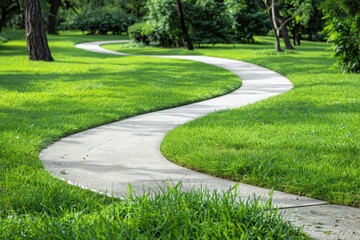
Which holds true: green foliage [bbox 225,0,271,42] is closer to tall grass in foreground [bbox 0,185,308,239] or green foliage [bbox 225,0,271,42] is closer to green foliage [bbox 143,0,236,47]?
green foliage [bbox 143,0,236,47]

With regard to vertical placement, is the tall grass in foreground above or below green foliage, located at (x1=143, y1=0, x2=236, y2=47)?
below

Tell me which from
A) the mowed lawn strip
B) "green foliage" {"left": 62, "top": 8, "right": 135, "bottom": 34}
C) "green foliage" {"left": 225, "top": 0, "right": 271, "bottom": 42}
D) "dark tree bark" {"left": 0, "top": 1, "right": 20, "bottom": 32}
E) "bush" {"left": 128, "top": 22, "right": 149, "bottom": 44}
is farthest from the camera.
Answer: "green foliage" {"left": 62, "top": 8, "right": 135, "bottom": 34}

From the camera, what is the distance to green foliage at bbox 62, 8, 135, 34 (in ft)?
169

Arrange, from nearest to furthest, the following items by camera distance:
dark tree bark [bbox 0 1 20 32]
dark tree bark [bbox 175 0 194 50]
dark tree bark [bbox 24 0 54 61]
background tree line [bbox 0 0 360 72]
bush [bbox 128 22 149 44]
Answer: background tree line [bbox 0 0 360 72]
dark tree bark [bbox 24 0 54 61]
dark tree bark [bbox 175 0 194 50]
dark tree bark [bbox 0 1 20 32]
bush [bbox 128 22 149 44]

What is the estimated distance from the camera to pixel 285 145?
21.1ft

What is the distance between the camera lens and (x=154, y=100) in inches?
415

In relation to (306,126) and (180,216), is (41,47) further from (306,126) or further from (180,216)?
(180,216)

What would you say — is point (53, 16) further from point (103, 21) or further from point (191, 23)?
point (191, 23)

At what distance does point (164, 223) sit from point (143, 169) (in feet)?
6.81

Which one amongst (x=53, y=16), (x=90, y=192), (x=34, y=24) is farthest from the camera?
(x=53, y=16)

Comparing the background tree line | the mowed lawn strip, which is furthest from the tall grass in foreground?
the background tree line

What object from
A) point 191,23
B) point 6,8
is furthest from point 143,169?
point 6,8

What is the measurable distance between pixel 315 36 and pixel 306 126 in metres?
41.0

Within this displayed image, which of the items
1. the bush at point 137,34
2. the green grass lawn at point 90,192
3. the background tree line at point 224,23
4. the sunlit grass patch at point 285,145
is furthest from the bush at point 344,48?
the bush at point 137,34
